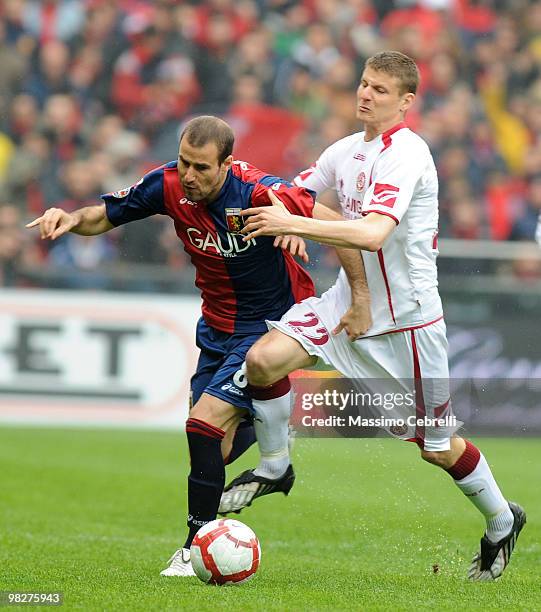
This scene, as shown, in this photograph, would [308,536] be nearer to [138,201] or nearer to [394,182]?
[138,201]

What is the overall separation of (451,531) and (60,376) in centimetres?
584

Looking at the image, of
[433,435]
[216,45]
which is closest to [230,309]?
[433,435]

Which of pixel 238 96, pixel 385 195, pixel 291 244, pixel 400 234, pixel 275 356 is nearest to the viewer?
pixel 385 195

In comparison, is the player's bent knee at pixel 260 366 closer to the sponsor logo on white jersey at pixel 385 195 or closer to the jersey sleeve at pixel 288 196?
the jersey sleeve at pixel 288 196

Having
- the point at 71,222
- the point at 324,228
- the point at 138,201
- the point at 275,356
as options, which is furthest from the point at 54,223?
the point at 324,228

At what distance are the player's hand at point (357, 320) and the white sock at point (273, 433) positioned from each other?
492mm

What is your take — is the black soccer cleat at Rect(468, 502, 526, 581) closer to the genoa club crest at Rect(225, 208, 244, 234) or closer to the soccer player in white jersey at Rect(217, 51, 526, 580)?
the soccer player in white jersey at Rect(217, 51, 526, 580)

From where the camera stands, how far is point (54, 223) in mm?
6000

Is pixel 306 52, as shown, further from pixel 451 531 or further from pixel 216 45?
pixel 451 531

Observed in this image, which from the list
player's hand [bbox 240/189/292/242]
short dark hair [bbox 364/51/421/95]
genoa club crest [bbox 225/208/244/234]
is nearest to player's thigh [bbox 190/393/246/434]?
genoa club crest [bbox 225/208/244/234]

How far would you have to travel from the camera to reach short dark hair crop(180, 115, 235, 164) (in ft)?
18.7

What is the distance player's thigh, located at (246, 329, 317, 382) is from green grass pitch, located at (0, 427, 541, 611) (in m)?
0.78

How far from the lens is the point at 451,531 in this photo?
7406mm

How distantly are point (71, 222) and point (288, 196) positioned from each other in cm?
112
